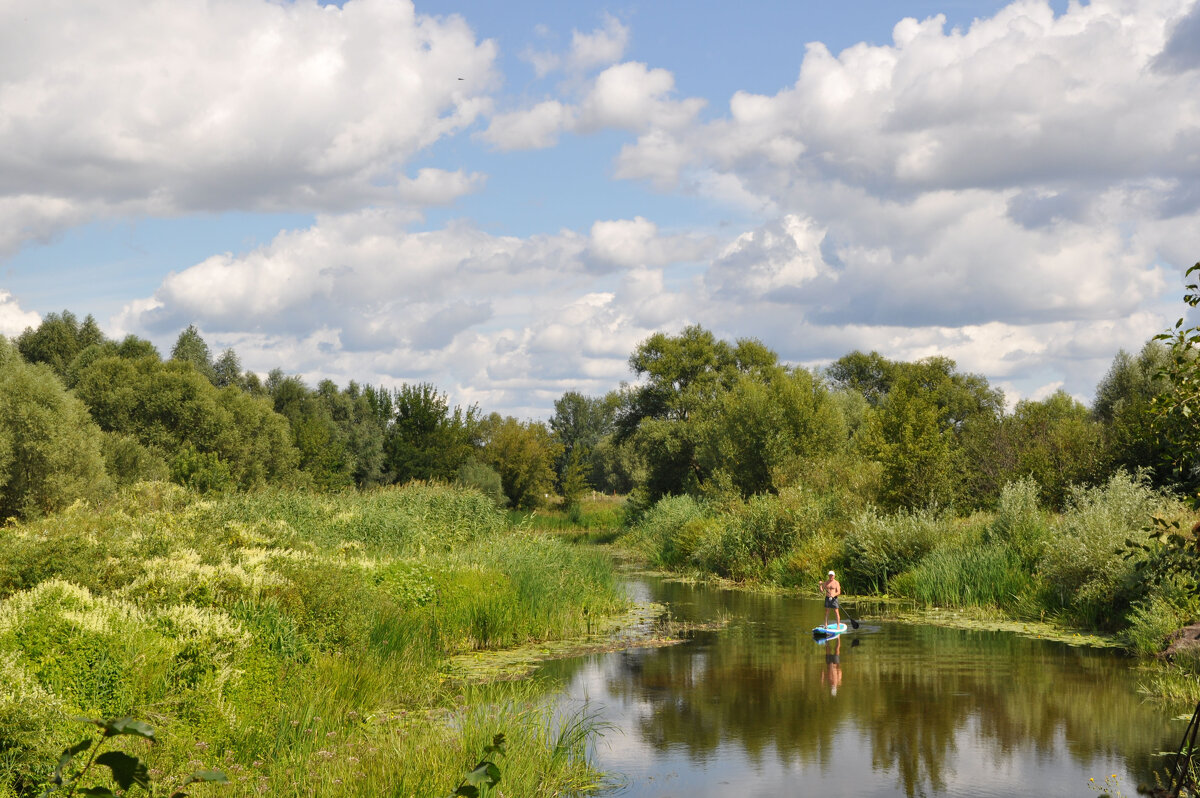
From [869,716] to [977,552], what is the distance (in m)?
11.8

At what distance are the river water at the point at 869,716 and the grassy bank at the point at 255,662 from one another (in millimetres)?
1824

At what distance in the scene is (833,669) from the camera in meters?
17.0

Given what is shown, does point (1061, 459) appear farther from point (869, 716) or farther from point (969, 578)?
point (869, 716)

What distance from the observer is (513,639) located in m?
18.9

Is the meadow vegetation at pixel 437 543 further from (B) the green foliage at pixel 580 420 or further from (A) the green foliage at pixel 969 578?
(B) the green foliage at pixel 580 420

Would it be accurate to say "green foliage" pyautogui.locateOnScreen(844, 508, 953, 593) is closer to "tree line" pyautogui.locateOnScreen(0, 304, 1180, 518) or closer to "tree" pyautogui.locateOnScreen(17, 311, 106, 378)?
"tree line" pyautogui.locateOnScreen(0, 304, 1180, 518)

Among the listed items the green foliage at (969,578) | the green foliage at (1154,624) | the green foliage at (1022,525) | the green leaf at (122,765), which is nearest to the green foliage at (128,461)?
the green foliage at (969,578)

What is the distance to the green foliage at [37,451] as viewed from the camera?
3422 centimetres

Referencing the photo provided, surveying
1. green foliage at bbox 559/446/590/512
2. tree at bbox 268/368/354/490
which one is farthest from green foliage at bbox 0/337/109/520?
green foliage at bbox 559/446/590/512

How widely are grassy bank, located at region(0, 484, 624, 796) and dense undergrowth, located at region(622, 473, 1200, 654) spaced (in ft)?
33.7

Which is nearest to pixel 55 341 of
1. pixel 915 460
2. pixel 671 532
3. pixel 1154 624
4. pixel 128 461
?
pixel 128 461

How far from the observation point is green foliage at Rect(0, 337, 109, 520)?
34.2 meters

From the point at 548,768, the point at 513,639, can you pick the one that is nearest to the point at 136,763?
the point at 548,768

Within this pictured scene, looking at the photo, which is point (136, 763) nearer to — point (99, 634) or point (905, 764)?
point (99, 634)
